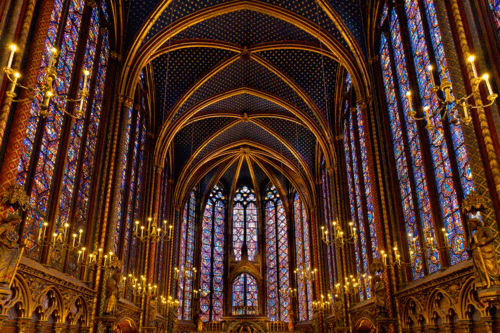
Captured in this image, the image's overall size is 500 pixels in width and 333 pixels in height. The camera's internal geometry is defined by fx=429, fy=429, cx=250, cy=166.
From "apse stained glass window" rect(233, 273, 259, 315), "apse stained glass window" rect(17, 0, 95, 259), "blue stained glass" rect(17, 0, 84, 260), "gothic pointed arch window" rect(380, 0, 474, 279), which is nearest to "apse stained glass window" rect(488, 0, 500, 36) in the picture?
"gothic pointed arch window" rect(380, 0, 474, 279)

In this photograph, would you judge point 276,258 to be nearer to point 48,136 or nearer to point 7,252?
point 48,136

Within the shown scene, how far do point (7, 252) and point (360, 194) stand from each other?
45.1 feet

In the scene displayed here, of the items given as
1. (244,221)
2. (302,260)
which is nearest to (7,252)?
(302,260)

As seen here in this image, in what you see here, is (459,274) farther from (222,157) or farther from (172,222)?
(222,157)

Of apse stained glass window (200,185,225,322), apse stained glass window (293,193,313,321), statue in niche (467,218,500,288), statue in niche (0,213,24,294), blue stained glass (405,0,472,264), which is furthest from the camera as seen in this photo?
apse stained glass window (200,185,225,322)

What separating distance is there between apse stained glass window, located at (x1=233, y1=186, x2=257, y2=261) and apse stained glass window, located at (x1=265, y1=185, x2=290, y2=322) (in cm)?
107

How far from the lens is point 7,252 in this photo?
275 inches

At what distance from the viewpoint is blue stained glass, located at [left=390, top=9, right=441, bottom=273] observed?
11539 mm

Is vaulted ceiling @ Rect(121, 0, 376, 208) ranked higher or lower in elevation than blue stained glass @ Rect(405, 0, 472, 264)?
higher

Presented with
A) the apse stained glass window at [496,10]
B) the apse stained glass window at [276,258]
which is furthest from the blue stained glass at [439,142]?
the apse stained glass window at [276,258]

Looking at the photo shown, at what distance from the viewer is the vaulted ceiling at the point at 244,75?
1714 cm

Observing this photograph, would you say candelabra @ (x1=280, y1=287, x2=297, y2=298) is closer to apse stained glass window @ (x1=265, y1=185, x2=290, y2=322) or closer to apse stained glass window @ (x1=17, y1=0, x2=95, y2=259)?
apse stained glass window @ (x1=265, y1=185, x2=290, y2=322)

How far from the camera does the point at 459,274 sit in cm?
949

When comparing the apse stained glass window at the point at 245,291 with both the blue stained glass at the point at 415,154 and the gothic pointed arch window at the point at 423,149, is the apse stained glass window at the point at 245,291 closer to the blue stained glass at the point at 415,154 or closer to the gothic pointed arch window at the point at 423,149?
the gothic pointed arch window at the point at 423,149
